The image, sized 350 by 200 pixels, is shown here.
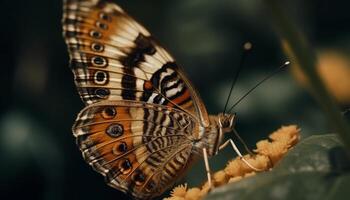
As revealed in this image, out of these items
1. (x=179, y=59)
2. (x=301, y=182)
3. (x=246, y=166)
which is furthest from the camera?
(x=179, y=59)

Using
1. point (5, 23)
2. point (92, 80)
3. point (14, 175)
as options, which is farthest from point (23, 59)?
point (92, 80)

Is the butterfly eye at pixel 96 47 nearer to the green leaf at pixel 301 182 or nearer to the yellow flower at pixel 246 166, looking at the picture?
the yellow flower at pixel 246 166

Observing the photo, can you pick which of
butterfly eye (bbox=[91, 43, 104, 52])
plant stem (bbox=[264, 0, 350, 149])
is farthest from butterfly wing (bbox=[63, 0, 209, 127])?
plant stem (bbox=[264, 0, 350, 149])

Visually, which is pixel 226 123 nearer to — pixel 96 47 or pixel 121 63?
pixel 121 63

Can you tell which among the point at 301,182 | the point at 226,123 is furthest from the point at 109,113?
the point at 301,182

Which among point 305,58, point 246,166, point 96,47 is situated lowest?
point 246,166

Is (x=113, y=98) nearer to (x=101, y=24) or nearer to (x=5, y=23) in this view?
(x=101, y=24)

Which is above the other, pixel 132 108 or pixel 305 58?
pixel 305 58
